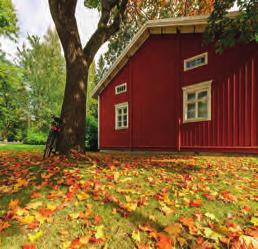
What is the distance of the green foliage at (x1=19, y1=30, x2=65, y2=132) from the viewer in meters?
30.1

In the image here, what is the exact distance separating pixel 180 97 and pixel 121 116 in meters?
4.58

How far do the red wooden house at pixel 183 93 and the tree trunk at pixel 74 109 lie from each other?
196 inches

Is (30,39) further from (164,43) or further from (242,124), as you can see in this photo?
(242,124)

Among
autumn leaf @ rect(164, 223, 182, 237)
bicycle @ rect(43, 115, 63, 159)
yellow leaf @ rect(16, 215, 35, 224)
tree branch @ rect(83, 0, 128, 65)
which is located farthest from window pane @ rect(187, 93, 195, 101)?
yellow leaf @ rect(16, 215, 35, 224)

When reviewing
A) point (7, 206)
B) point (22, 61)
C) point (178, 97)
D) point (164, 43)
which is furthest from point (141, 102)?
point (22, 61)

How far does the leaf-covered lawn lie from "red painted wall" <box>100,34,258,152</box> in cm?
406

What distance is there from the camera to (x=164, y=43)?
35.9ft

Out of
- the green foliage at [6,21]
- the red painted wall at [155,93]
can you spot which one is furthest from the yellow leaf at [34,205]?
the red painted wall at [155,93]

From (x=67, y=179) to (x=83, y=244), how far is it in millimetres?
1817

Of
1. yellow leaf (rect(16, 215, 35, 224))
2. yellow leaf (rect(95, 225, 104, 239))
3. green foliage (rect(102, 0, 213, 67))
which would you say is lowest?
yellow leaf (rect(95, 225, 104, 239))

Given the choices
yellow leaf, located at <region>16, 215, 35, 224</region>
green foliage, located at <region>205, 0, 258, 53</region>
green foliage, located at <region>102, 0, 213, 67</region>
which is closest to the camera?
yellow leaf, located at <region>16, 215, 35, 224</region>

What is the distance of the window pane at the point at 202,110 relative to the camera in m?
9.27

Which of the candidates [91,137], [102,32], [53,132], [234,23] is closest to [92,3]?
[102,32]

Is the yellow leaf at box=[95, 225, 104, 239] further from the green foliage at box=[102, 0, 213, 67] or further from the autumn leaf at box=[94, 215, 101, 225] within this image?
the green foliage at box=[102, 0, 213, 67]
